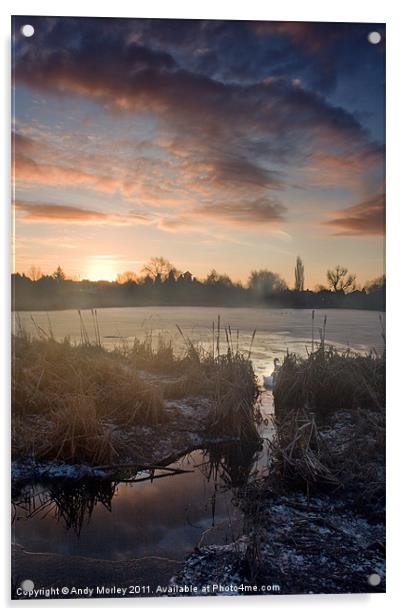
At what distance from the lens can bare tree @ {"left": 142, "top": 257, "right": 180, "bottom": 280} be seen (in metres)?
3.08

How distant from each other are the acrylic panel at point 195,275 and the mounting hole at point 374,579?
0.05ft

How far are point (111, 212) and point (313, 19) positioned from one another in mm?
1578

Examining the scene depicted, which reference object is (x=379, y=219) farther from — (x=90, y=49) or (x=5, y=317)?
(x=5, y=317)

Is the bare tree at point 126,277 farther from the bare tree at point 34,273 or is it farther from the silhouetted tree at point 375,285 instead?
the silhouetted tree at point 375,285

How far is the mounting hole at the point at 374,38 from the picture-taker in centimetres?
305

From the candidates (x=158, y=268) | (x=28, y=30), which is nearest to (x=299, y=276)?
(x=158, y=268)

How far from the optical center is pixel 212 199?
3102 mm

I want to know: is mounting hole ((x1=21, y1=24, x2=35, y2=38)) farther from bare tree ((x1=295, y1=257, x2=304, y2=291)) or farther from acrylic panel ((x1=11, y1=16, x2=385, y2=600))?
bare tree ((x1=295, y1=257, x2=304, y2=291))

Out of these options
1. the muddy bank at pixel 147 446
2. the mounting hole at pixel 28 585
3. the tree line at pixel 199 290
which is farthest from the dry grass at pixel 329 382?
the mounting hole at pixel 28 585

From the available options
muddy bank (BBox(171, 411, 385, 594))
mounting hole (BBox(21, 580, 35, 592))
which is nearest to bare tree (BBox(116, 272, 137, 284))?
muddy bank (BBox(171, 411, 385, 594))

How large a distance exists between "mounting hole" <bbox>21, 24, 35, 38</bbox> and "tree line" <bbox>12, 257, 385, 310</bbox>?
1.31 meters
